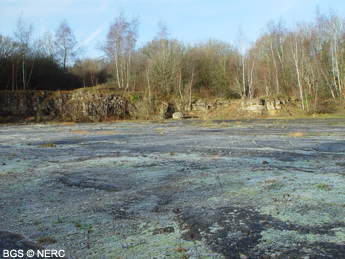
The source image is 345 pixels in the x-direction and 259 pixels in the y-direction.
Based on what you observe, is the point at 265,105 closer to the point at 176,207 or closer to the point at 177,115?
the point at 177,115

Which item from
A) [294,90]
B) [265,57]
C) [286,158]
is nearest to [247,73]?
[265,57]

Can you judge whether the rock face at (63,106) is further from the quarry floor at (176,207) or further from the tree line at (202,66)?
the quarry floor at (176,207)

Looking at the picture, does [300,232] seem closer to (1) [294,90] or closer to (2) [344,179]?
(2) [344,179]

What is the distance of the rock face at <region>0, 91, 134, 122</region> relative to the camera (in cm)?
4038

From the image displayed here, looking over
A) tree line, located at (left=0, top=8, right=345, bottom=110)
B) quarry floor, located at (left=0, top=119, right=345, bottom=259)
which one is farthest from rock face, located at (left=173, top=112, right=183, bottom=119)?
quarry floor, located at (left=0, top=119, right=345, bottom=259)

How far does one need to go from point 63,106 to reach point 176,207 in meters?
41.4

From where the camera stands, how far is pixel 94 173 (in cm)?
752

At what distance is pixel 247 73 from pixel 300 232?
134 ft

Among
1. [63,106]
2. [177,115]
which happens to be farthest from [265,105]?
[63,106]

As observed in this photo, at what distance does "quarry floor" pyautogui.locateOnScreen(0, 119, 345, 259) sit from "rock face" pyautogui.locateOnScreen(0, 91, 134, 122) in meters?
33.9

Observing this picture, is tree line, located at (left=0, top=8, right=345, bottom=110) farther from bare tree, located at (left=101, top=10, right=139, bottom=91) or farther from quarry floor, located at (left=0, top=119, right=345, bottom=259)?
quarry floor, located at (left=0, top=119, right=345, bottom=259)

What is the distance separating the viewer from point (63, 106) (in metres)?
42.4

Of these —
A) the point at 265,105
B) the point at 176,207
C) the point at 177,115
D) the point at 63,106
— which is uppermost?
the point at 63,106

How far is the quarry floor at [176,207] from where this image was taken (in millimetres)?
3584
